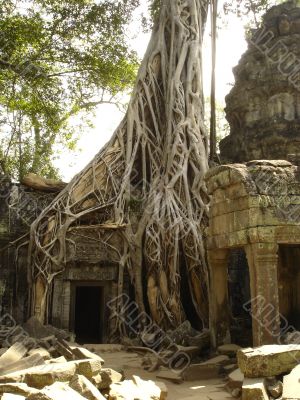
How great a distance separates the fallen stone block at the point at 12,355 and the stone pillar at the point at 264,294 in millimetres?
2852

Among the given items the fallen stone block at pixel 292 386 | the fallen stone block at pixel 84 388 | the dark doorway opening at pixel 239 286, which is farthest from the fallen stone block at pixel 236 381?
the dark doorway opening at pixel 239 286

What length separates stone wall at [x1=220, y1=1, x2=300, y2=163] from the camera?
35.4ft

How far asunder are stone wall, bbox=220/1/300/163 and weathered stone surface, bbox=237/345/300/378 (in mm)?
6592

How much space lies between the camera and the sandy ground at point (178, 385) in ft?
16.0

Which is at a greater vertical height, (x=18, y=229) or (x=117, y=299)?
(x=18, y=229)

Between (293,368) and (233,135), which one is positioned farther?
(233,135)

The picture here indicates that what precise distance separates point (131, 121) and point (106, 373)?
701 cm

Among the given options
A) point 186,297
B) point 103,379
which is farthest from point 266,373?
point 186,297

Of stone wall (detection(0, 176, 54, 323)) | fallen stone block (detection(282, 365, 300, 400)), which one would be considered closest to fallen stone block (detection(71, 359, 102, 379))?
fallen stone block (detection(282, 365, 300, 400))

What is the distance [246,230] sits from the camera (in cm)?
607

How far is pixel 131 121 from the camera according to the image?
10703 millimetres

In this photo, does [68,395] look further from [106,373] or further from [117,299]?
[117,299]

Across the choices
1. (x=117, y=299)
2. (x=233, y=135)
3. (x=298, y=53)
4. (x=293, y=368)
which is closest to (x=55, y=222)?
(x=117, y=299)

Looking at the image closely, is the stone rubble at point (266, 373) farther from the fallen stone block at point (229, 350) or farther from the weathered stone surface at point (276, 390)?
the fallen stone block at point (229, 350)
